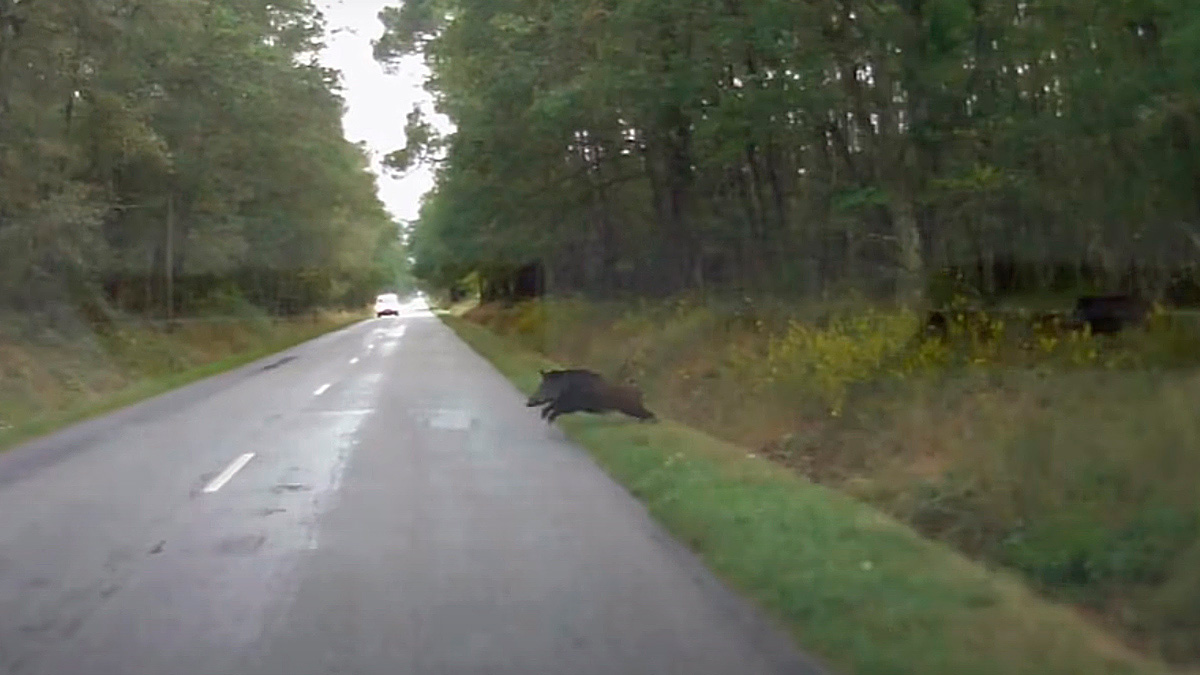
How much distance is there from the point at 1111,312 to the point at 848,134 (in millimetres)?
8864

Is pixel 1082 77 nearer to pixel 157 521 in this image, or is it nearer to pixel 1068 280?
pixel 1068 280

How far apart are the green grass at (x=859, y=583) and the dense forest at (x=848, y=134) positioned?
5.44 m

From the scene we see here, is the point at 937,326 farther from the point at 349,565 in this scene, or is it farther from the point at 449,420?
the point at 349,565

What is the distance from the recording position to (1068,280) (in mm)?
22516

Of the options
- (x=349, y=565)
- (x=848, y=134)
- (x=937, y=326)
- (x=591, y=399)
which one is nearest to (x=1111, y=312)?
(x=937, y=326)

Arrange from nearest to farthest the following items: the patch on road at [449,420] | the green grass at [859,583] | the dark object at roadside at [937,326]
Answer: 1. the green grass at [859,583]
2. the dark object at roadside at [937,326]
3. the patch on road at [449,420]

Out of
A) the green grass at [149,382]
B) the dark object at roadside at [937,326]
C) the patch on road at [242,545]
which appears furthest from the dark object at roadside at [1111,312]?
the green grass at [149,382]

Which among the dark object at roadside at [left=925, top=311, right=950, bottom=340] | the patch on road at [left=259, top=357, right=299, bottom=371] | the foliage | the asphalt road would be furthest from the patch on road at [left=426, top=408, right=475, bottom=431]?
the patch on road at [left=259, top=357, right=299, bottom=371]

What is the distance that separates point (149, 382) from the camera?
3644 cm

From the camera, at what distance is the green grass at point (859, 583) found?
297 inches

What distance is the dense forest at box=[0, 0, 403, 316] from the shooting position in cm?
3180

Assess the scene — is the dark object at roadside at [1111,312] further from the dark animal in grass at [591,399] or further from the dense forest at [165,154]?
the dense forest at [165,154]

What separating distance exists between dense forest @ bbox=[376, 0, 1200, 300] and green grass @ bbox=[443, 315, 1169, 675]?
544cm

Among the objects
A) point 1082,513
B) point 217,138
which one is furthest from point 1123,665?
point 217,138
